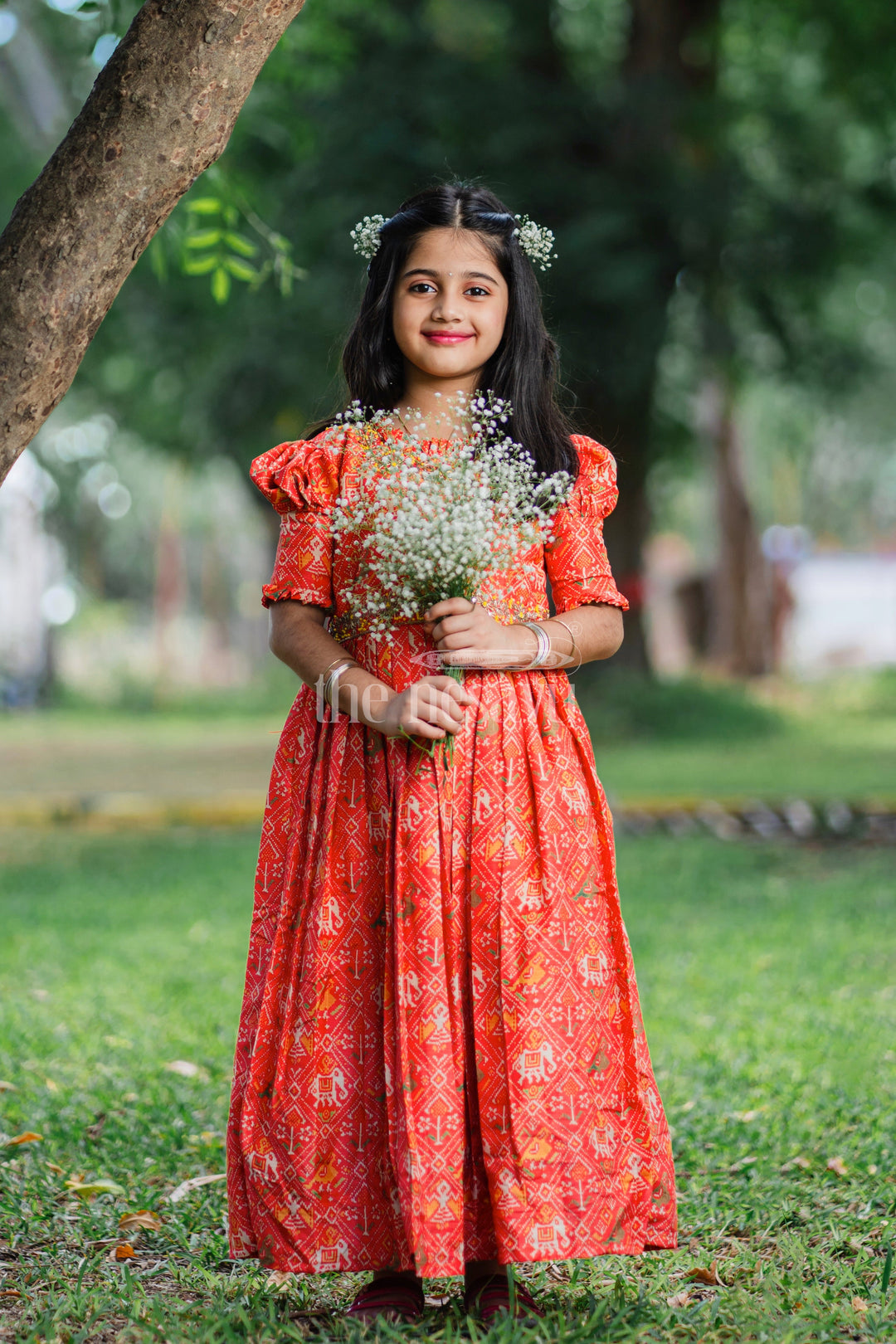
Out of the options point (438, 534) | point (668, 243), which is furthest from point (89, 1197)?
point (668, 243)

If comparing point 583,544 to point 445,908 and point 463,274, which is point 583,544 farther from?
point 445,908

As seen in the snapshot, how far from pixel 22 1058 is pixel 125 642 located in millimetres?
24250

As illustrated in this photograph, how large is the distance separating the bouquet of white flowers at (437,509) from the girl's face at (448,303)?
85 mm

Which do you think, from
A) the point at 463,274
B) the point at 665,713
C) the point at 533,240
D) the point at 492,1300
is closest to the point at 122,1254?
the point at 492,1300

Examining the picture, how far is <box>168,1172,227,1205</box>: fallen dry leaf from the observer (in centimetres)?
302

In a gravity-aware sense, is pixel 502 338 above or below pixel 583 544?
above

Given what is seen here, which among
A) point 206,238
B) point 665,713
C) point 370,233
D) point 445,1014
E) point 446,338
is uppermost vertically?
point 206,238

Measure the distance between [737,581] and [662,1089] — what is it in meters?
16.4

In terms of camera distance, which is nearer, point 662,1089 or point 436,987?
point 436,987

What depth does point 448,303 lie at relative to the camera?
2.40 m

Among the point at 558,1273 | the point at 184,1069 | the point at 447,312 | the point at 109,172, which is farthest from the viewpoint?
the point at 184,1069

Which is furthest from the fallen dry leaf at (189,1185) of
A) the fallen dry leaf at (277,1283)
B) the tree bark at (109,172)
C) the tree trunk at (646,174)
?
the tree trunk at (646,174)

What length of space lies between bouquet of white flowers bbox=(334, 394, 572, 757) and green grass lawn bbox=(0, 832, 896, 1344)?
3.92 ft

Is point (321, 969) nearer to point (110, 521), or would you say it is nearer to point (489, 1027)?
point (489, 1027)
